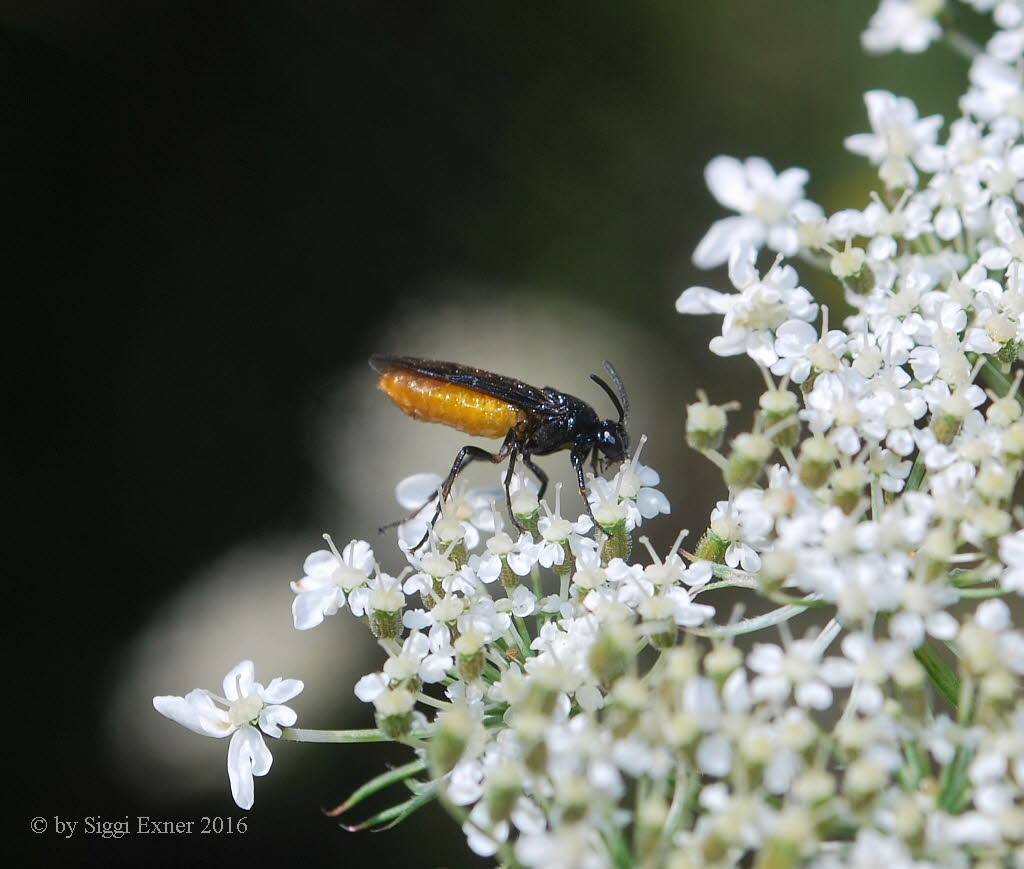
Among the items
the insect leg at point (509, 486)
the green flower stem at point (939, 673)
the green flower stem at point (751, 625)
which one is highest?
the insect leg at point (509, 486)

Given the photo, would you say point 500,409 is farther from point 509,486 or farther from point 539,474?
point 509,486

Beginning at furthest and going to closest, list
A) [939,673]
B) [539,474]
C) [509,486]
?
[539,474] < [509,486] < [939,673]

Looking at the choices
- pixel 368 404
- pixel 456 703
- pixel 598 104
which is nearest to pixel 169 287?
pixel 368 404

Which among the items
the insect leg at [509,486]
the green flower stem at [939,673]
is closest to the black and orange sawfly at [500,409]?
the insect leg at [509,486]

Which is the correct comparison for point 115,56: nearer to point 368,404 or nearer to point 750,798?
point 368,404

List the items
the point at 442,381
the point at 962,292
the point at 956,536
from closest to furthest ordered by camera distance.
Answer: the point at 956,536
the point at 962,292
the point at 442,381

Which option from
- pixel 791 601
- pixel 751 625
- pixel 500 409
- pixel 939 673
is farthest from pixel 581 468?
pixel 939 673

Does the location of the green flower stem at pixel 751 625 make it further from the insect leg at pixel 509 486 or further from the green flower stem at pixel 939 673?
the insect leg at pixel 509 486
